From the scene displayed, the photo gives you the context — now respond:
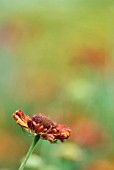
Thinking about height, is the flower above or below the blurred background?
below

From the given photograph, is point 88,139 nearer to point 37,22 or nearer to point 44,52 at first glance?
point 44,52

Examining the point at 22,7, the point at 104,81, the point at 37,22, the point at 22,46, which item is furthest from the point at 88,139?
the point at 22,7

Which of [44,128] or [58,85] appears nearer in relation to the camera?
[44,128]

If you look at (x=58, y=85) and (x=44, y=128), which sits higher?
(x=58, y=85)

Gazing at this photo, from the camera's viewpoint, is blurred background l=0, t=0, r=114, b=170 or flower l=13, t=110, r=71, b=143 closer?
flower l=13, t=110, r=71, b=143

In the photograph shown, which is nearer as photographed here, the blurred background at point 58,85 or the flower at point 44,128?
the flower at point 44,128
